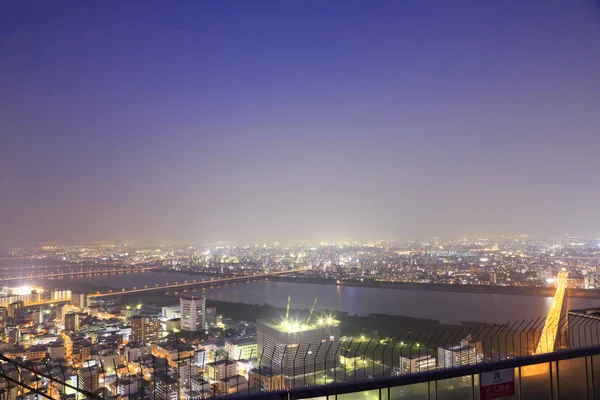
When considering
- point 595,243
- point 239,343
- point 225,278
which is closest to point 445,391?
point 239,343

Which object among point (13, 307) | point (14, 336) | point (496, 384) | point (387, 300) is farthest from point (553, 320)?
point (13, 307)

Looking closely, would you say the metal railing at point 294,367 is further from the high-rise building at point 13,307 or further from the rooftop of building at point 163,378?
the high-rise building at point 13,307

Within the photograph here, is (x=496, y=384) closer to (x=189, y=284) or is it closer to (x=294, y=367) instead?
(x=294, y=367)

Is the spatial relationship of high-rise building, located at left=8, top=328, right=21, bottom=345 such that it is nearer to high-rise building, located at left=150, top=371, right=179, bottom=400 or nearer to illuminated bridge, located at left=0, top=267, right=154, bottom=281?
high-rise building, located at left=150, top=371, right=179, bottom=400

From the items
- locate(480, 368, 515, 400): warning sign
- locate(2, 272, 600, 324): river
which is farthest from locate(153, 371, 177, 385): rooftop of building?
locate(2, 272, 600, 324): river

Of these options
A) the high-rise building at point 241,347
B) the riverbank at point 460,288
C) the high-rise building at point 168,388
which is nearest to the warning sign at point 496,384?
the high-rise building at point 168,388

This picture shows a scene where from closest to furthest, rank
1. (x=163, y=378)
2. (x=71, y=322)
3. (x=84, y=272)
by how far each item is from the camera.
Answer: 1. (x=163, y=378)
2. (x=71, y=322)
3. (x=84, y=272)

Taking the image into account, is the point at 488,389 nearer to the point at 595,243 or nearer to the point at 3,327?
the point at 3,327
